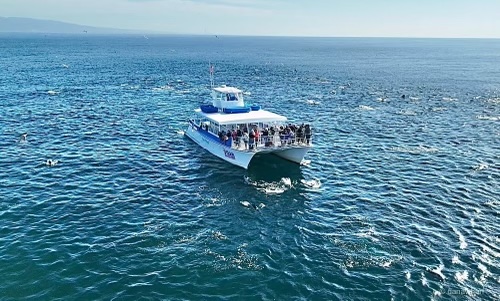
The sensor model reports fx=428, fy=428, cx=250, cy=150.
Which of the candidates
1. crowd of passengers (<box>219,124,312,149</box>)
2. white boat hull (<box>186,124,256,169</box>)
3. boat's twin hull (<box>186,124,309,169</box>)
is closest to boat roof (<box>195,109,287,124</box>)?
crowd of passengers (<box>219,124,312,149</box>)

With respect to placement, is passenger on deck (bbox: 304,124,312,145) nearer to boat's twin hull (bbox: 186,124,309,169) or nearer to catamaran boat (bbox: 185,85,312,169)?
catamaran boat (bbox: 185,85,312,169)

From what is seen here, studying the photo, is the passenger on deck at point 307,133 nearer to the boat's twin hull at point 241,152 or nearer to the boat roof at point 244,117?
the boat's twin hull at point 241,152

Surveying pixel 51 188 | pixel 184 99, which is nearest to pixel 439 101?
pixel 184 99

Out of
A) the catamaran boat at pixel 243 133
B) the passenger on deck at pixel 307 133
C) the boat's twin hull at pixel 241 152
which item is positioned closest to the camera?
the boat's twin hull at pixel 241 152

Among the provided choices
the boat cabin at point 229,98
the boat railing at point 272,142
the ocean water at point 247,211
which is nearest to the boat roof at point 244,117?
the boat cabin at point 229,98

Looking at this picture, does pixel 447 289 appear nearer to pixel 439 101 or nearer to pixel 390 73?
pixel 439 101

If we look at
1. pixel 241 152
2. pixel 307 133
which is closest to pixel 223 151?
pixel 241 152
